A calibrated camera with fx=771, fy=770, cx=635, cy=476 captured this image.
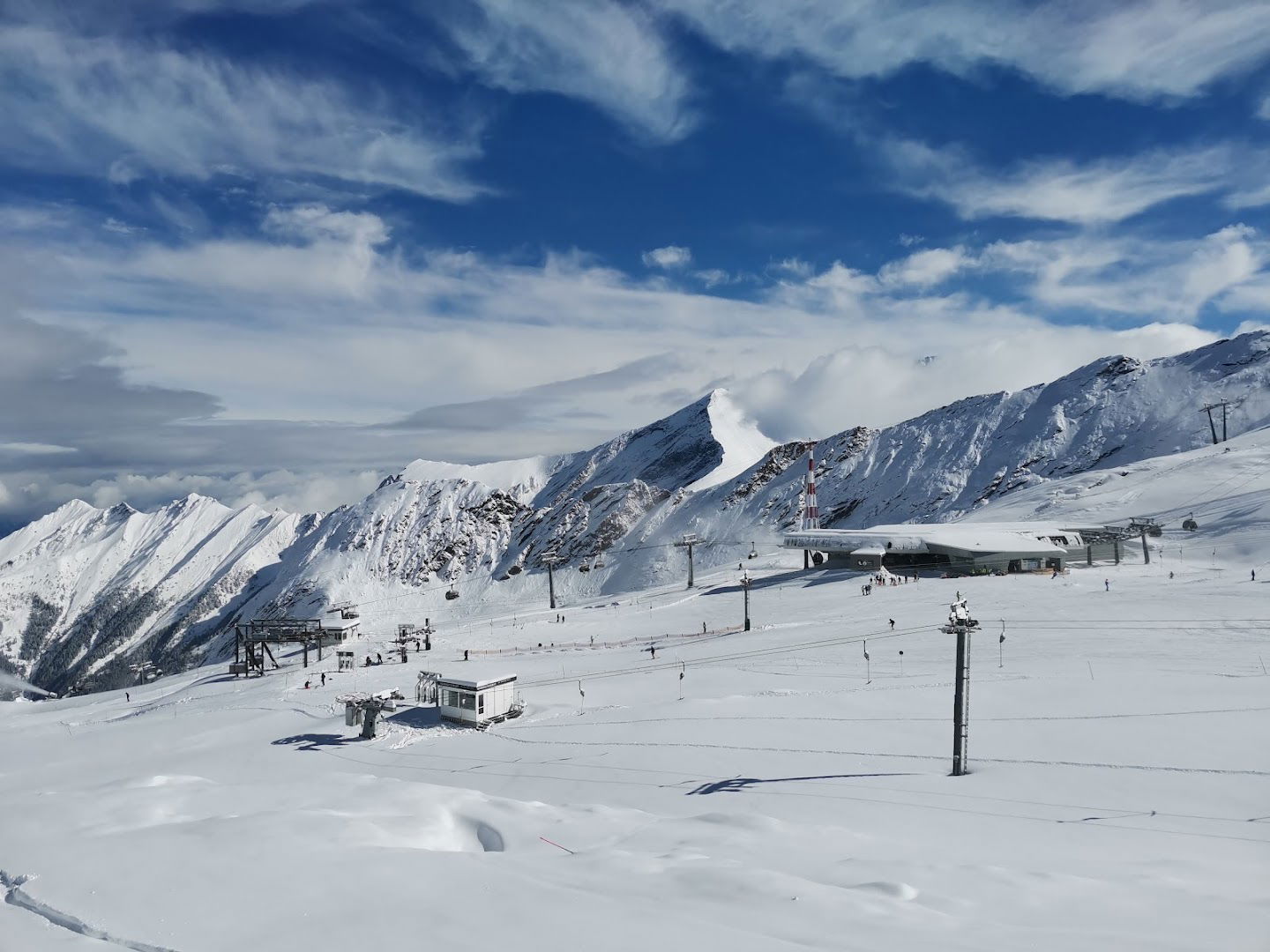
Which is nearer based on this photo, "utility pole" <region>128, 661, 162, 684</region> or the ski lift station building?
the ski lift station building

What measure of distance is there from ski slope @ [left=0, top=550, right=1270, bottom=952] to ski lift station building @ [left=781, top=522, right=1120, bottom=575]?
24669 mm

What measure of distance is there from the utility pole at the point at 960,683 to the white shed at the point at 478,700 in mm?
20652

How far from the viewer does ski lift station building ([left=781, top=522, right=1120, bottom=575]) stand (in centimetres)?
7156

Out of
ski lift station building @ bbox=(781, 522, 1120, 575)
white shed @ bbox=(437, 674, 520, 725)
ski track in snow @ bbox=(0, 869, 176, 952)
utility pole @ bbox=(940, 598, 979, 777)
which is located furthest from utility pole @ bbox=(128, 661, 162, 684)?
utility pole @ bbox=(940, 598, 979, 777)

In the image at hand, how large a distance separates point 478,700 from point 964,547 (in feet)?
181

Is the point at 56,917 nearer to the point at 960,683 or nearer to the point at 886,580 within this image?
the point at 960,683

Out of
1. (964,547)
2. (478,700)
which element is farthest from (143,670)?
(964,547)

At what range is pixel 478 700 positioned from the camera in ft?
115

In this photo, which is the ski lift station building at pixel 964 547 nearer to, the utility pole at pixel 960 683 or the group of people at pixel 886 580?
the group of people at pixel 886 580

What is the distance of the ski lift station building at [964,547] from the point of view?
71.6 meters

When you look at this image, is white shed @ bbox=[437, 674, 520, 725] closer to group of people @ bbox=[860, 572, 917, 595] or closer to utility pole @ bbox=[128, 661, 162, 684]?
group of people @ bbox=[860, 572, 917, 595]

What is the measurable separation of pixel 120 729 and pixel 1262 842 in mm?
47552

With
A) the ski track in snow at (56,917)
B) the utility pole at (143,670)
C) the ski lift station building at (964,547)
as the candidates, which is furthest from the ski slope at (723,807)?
the utility pole at (143,670)

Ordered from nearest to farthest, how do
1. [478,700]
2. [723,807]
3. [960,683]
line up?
[960,683], [723,807], [478,700]
